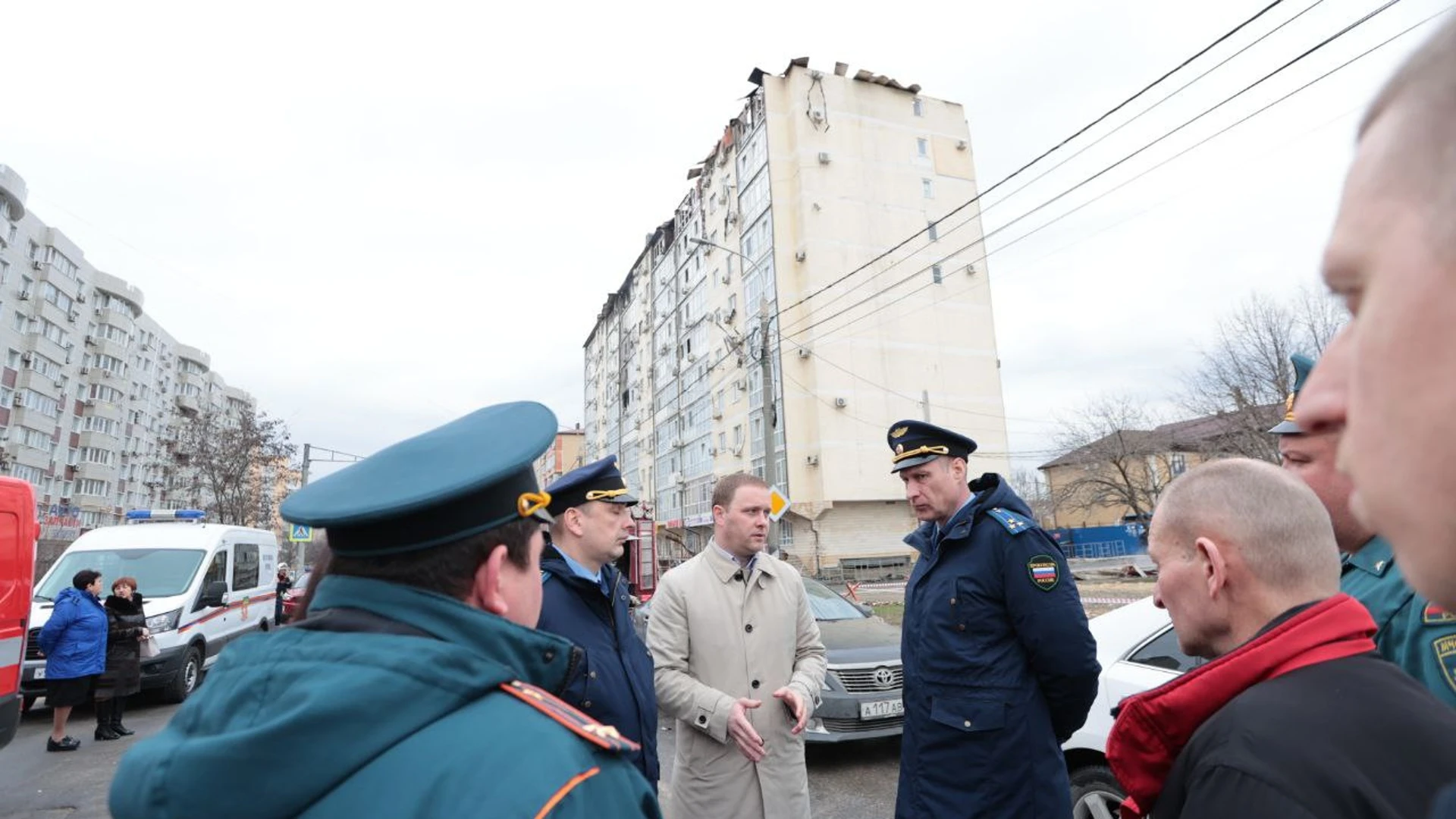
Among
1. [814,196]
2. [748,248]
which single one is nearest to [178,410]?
[748,248]

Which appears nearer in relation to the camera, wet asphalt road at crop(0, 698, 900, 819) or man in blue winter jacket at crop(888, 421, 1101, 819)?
man in blue winter jacket at crop(888, 421, 1101, 819)

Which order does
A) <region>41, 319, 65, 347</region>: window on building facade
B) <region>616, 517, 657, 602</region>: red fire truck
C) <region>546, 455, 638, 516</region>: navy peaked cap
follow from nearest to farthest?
1. <region>546, 455, 638, 516</region>: navy peaked cap
2. <region>616, 517, 657, 602</region>: red fire truck
3. <region>41, 319, 65, 347</region>: window on building facade

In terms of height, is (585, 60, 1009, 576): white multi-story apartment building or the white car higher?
(585, 60, 1009, 576): white multi-story apartment building

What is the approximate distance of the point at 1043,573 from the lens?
3.03 meters

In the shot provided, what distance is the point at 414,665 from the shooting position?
1085 millimetres

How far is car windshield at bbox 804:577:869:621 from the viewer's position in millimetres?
8297

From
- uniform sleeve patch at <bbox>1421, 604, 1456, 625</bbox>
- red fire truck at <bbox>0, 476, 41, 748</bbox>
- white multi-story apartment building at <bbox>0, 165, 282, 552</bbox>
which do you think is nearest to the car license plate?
uniform sleeve patch at <bbox>1421, 604, 1456, 625</bbox>

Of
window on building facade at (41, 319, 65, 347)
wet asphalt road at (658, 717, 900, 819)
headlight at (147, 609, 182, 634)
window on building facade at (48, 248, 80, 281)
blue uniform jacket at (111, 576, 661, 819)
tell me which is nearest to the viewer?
blue uniform jacket at (111, 576, 661, 819)

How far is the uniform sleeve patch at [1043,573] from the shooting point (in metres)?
3.01

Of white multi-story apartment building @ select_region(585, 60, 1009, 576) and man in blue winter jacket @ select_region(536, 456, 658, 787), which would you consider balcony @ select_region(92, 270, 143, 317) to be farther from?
man in blue winter jacket @ select_region(536, 456, 658, 787)

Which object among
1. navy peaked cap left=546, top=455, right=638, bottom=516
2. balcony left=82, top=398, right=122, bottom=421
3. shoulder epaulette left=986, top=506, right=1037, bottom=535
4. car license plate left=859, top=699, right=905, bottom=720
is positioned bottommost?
car license plate left=859, top=699, right=905, bottom=720

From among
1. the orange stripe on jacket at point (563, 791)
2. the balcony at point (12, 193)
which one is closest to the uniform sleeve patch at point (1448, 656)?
the orange stripe on jacket at point (563, 791)

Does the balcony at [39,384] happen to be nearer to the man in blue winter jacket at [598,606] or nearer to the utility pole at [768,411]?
the utility pole at [768,411]

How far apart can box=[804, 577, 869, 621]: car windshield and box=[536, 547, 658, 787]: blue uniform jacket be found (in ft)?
16.4
